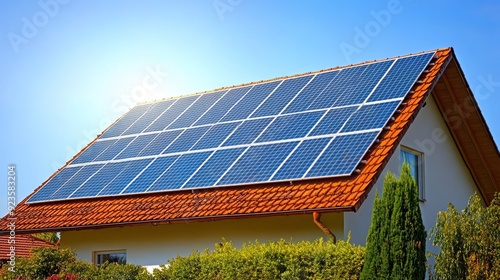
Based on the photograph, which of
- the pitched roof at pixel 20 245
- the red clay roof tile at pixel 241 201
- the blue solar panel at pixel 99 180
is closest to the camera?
the red clay roof tile at pixel 241 201

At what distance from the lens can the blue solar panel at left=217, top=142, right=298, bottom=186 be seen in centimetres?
1584

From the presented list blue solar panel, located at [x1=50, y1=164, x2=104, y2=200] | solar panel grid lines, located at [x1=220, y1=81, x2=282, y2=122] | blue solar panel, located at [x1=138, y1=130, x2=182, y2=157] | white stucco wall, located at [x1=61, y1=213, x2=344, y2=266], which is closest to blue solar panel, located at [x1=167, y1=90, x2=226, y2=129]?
blue solar panel, located at [x1=138, y1=130, x2=182, y2=157]

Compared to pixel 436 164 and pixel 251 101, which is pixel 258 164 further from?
pixel 436 164

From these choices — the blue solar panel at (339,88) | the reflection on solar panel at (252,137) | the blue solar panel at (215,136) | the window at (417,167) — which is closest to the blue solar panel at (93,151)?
the reflection on solar panel at (252,137)

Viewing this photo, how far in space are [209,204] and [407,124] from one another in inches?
179

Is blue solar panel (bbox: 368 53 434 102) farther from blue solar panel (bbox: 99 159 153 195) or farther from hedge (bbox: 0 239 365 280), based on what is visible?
blue solar panel (bbox: 99 159 153 195)

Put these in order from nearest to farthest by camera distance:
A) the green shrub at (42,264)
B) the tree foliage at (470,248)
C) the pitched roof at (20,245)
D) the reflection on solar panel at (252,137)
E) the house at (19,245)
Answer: the tree foliage at (470,248), the green shrub at (42,264), the reflection on solar panel at (252,137), the house at (19,245), the pitched roof at (20,245)

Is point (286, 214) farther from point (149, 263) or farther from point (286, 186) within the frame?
point (149, 263)

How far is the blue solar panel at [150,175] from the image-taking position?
1767cm

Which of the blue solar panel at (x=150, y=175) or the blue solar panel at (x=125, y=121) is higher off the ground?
the blue solar panel at (x=125, y=121)

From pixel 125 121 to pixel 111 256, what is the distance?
5808 mm

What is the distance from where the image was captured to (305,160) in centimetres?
1557

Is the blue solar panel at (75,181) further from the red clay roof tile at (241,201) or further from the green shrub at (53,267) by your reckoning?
the green shrub at (53,267)

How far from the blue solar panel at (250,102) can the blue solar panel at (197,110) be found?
Result: 1.15 meters
